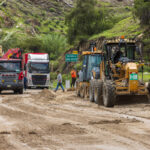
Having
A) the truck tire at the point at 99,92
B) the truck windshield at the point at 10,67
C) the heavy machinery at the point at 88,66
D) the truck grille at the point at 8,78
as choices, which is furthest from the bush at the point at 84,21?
the truck tire at the point at 99,92

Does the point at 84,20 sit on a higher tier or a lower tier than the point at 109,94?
higher

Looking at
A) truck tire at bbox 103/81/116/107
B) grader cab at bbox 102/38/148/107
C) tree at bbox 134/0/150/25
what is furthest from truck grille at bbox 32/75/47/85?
truck tire at bbox 103/81/116/107

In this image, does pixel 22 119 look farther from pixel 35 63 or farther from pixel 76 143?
pixel 35 63

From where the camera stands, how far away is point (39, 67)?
129 ft

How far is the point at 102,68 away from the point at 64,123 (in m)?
8.58

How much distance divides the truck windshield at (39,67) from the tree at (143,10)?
16574mm

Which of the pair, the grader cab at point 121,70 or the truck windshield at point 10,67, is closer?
the grader cab at point 121,70

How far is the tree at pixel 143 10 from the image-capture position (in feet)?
161

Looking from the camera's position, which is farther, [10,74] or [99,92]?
[10,74]

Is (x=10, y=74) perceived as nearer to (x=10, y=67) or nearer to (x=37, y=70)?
(x=10, y=67)

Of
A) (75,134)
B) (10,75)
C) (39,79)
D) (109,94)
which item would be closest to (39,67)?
(39,79)

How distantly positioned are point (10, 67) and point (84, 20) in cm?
3752

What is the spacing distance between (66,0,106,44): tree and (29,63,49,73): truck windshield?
2605cm

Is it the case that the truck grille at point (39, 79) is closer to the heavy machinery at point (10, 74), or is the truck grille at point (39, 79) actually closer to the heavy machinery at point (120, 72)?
the heavy machinery at point (10, 74)
